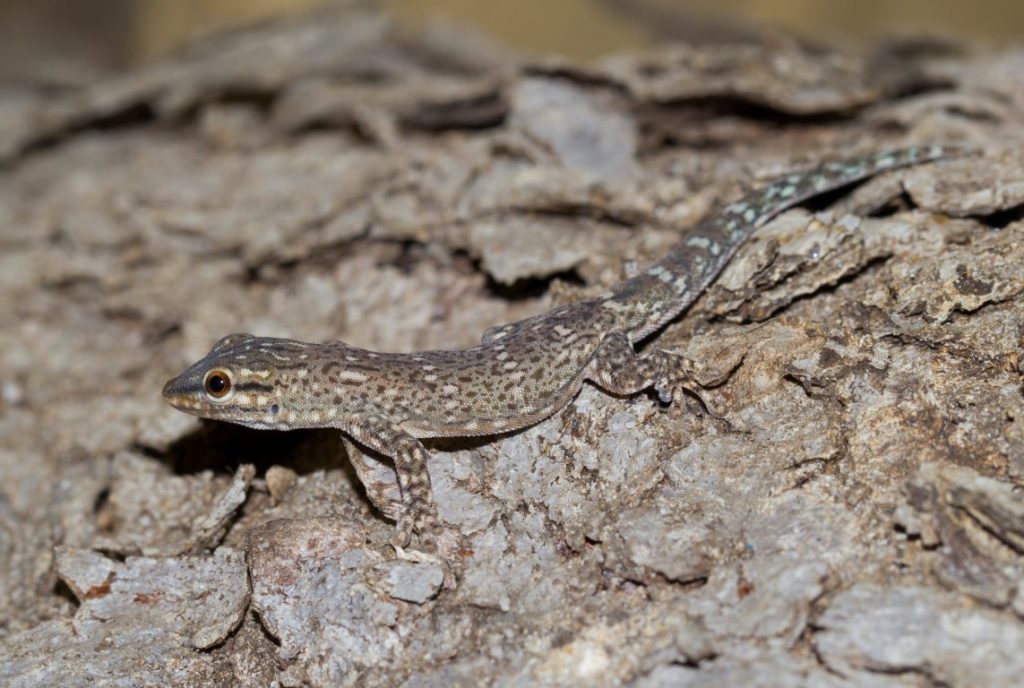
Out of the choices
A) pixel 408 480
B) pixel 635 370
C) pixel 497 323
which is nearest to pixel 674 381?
pixel 635 370

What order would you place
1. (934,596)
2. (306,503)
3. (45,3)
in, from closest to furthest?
1. (934,596)
2. (306,503)
3. (45,3)

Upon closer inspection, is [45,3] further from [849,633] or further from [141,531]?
[849,633]

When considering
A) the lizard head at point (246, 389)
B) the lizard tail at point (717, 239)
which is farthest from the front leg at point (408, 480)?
the lizard tail at point (717, 239)

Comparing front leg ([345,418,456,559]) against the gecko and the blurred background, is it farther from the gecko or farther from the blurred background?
the blurred background

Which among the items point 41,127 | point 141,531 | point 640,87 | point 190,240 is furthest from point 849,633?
point 41,127

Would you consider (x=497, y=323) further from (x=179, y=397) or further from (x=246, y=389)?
(x=179, y=397)

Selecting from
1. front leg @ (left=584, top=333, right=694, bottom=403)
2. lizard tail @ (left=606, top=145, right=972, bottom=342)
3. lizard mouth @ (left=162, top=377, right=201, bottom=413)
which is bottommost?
lizard mouth @ (left=162, top=377, right=201, bottom=413)

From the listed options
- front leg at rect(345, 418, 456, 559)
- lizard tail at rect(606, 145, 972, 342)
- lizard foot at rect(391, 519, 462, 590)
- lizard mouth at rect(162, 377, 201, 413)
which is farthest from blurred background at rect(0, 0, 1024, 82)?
lizard foot at rect(391, 519, 462, 590)

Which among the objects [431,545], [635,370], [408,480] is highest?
[635,370]
